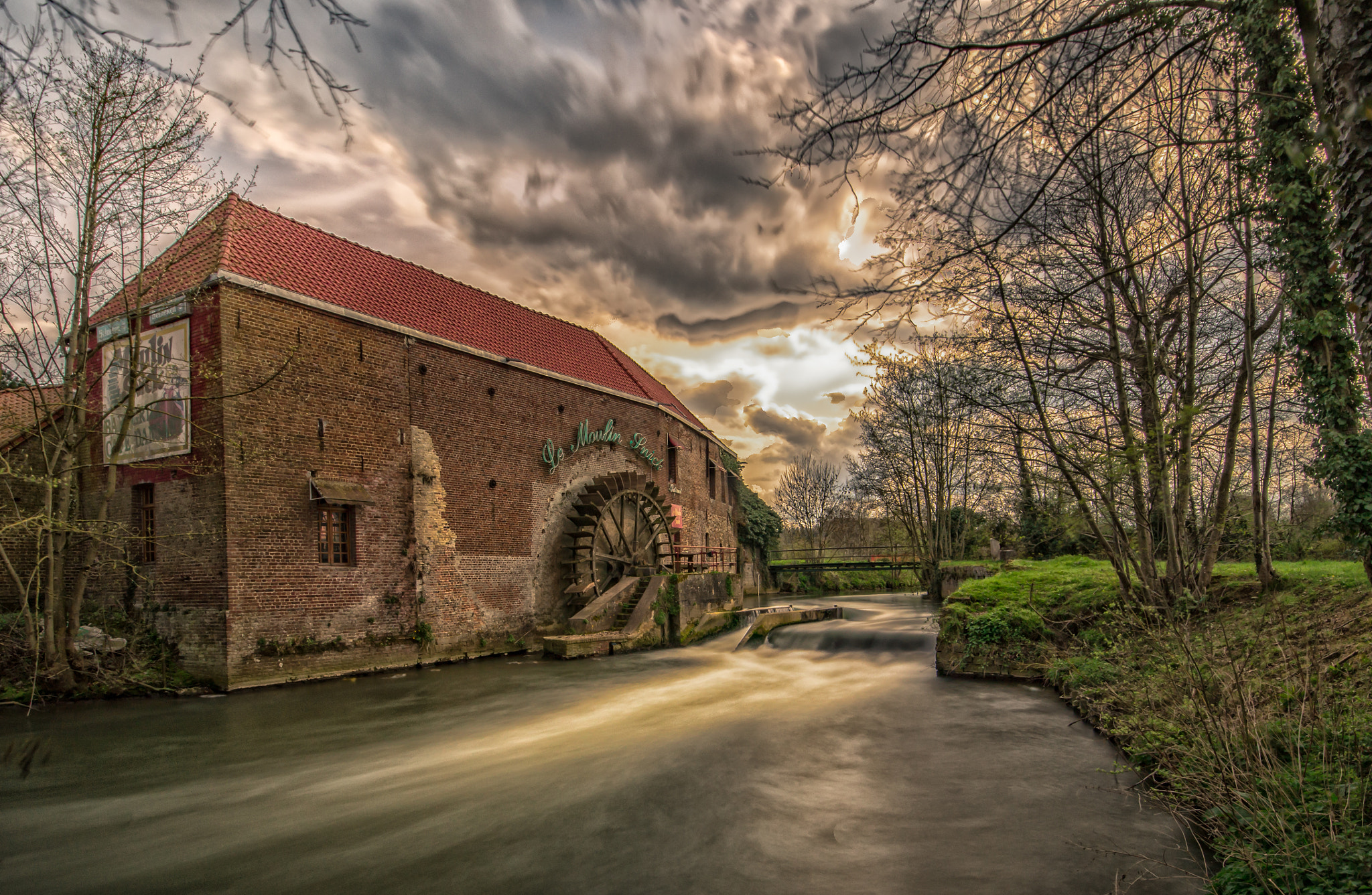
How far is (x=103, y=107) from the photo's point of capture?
9.54 m

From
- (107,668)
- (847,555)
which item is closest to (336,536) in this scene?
(107,668)

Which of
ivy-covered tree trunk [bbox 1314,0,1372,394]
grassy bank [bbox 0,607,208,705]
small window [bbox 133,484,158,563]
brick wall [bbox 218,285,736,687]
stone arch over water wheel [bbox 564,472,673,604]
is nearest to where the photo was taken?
Answer: ivy-covered tree trunk [bbox 1314,0,1372,394]

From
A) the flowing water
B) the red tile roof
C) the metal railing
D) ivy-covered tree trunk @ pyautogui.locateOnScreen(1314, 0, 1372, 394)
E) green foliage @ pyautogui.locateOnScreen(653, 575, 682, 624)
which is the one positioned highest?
the red tile roof

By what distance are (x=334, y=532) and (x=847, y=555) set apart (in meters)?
31.2

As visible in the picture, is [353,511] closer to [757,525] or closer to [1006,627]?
[1006,627]

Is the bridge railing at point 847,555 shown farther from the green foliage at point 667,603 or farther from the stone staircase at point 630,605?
the green foliage at point 667,603

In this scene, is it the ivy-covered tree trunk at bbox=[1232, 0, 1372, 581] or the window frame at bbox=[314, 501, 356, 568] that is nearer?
the ivy-covered tree trunk at bbox=[1232, 0, 1372, 581]

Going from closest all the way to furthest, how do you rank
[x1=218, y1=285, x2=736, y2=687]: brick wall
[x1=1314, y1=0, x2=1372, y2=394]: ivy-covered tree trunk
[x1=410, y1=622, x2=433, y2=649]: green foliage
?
1. [x1=1314, y1=0, x2=1372, y2=394]: ivy-covered tree trunk
2. [x1=218, y1=285, x2=736, y2=687]: brick wall
3. [x1=410, y1=622, x2=433, y2=649]: green foliage

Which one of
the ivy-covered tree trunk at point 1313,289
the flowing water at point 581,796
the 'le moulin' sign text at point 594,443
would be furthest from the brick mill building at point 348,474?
the ivy-covered tree trunk at point 1313,289

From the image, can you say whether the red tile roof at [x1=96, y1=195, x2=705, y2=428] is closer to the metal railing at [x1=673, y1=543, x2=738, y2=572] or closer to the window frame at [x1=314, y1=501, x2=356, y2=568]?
the window frame at [x1=314, y1=501, x2=356, y2=568]

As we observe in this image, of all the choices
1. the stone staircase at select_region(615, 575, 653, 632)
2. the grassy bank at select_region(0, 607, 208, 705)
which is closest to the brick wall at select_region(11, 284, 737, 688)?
the grassy bank at select_region(0, 607, 208, 705)

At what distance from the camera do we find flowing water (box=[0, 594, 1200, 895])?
432 centimetres

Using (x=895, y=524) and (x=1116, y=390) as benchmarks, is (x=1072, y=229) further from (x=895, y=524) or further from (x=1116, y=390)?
(x=895, y=524)

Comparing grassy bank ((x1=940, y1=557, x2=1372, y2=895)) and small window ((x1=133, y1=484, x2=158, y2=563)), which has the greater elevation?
small window ((x1=133, y1=484, x2=158, y2=563))
